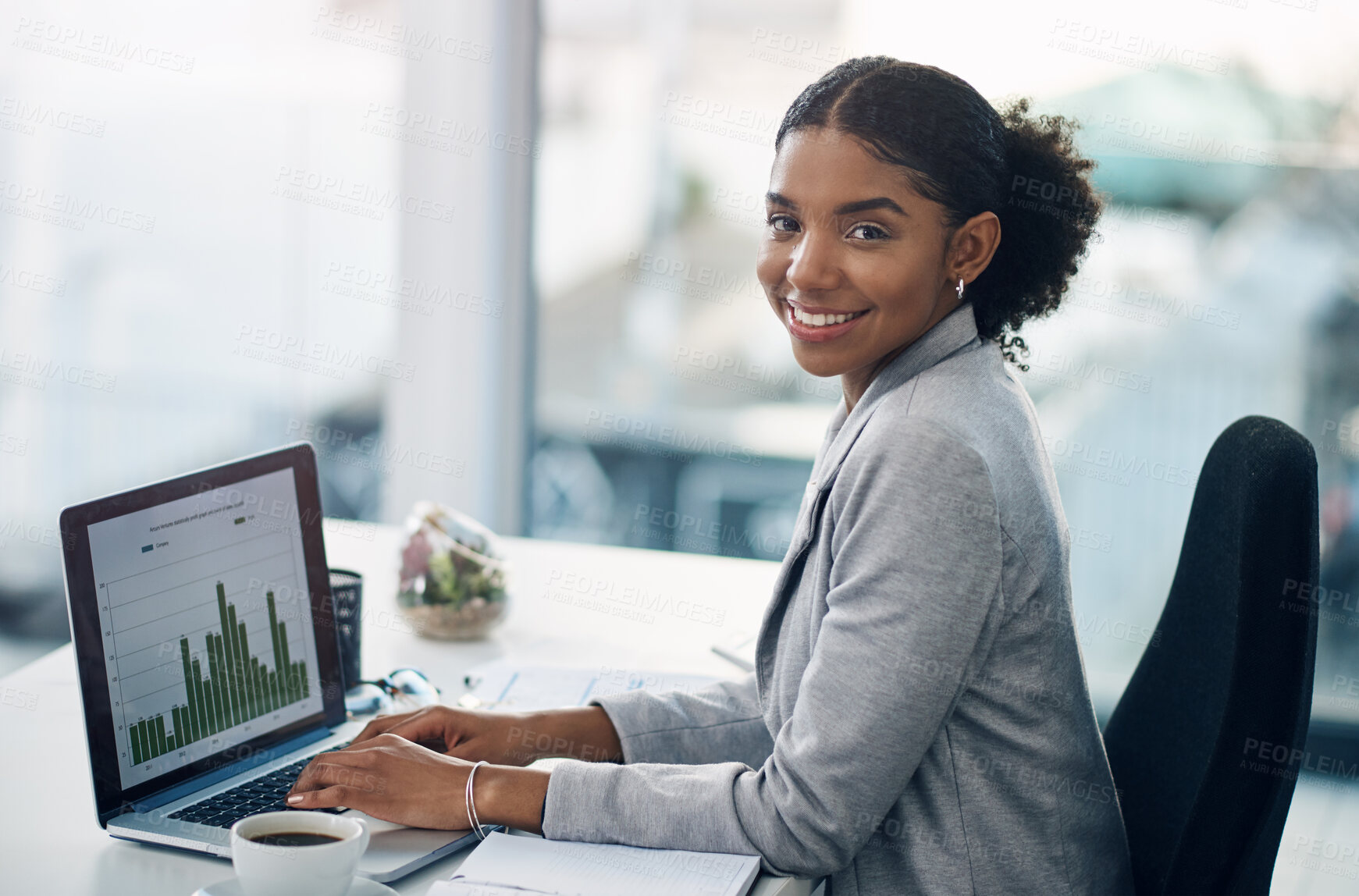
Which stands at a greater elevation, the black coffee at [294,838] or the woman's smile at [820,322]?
the woman's smile at [820,322]

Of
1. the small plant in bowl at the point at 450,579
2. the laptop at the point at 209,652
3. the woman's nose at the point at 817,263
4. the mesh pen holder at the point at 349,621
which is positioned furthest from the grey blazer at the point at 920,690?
the small plant in bowl at the point at 450,579

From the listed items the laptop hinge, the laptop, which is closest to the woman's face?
the laptop

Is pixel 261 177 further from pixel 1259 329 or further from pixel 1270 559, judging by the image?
pixel 1270 559

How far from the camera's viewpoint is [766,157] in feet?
8.97

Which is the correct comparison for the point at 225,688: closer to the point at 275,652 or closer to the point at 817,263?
the point at 275,652

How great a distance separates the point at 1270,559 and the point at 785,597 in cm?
42

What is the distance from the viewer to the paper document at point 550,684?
135 cm

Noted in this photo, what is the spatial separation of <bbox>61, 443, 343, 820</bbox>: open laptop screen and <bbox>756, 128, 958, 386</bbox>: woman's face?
552 millimetres

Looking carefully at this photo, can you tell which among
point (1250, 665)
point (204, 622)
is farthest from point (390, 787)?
point (1250, 665)

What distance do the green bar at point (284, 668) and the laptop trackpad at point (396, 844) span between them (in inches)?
7.1

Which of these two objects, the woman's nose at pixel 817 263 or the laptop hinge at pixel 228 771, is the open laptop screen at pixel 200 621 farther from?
the woman's nose at pixel 817 263

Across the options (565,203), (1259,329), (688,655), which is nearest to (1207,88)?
(1259,329)

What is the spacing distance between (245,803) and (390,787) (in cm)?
15

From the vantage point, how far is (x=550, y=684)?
141cm
